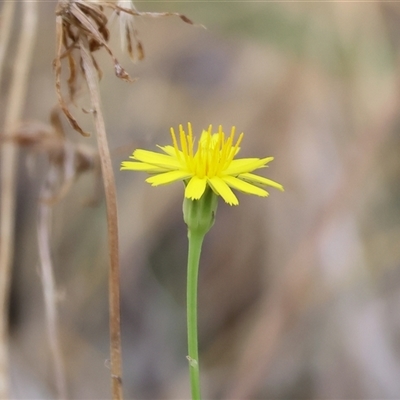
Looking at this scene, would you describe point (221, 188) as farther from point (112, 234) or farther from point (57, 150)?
point (57, 150)

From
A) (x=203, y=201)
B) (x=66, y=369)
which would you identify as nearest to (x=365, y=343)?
(x=66, y=369)

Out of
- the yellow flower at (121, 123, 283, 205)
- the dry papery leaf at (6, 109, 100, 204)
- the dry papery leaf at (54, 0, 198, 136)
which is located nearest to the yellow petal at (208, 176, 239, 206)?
the yellow flower at (121, 123, 283, 205)

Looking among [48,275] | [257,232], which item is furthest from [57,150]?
[257,232]

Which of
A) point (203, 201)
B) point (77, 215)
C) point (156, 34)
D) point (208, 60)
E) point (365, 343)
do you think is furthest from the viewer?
point (208, 60)

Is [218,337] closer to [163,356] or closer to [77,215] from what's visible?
[163,356]

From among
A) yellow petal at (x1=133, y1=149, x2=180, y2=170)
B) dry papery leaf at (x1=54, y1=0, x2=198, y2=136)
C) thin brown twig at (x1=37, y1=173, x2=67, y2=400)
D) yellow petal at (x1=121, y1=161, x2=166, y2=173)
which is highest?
dry papery leaf at (x1=54, y1=0, x2=198, y2=136)

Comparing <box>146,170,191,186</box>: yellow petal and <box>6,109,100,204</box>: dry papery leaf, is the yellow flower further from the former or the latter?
<box>6,109,100,204</box>: dry papery leaf

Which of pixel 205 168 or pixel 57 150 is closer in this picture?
pixel 205 168

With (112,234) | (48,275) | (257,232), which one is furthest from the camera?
(257,232)
